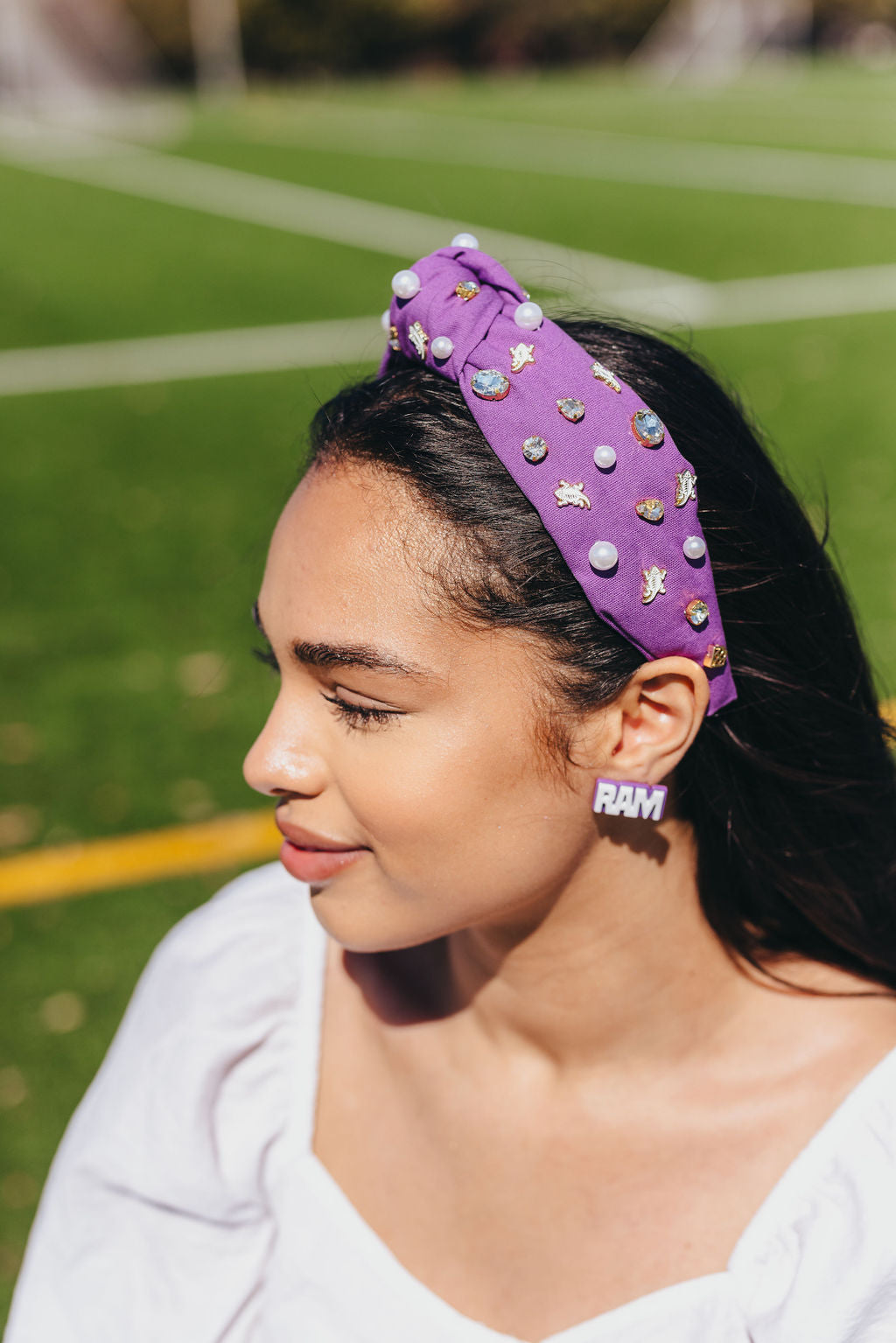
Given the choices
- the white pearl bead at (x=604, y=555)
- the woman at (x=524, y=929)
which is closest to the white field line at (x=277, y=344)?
the woman at (x=524, y=929)

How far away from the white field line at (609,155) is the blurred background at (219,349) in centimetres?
10

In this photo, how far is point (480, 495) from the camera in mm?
1691

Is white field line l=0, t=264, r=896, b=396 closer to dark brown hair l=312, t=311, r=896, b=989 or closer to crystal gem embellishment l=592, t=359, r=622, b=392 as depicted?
dark brown hair l=312, t=311, r=896, b=989

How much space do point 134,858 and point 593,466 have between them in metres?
3.37

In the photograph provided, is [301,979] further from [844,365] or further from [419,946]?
[844,365]

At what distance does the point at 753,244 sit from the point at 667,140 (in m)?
9.37

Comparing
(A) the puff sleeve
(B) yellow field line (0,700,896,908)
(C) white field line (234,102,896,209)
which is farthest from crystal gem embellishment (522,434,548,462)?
(C) white field line (234,102,896,209)

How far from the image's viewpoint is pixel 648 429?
65.6 inches

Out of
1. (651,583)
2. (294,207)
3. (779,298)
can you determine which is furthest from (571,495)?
(294,207)

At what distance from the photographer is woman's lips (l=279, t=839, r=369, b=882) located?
1.81 m

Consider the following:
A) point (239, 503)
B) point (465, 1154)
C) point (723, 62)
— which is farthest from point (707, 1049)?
point (723, 62)

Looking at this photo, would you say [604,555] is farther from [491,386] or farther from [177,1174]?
[177,1174]

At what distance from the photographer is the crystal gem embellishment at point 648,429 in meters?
1.66

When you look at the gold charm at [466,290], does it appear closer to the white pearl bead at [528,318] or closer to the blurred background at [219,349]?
the white pearl bead at [528,318]
